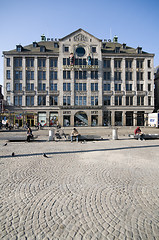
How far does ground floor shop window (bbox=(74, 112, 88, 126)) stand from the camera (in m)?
38.2

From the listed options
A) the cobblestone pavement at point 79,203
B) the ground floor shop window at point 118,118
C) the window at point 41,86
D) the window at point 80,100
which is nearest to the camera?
the cobblestone pavement at point 79,203

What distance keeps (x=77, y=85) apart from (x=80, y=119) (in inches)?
380

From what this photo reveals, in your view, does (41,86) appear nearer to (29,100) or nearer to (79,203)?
(29,100)

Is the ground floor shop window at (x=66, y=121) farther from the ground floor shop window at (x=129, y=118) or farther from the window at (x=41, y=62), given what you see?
the ground floor shop window at (x=129, y=118)

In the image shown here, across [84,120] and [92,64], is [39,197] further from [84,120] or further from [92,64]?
[92,64]

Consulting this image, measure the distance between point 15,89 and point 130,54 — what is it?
34.2 m

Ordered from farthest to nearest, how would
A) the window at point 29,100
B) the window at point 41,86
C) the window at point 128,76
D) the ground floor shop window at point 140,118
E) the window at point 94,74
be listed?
the window at point 128,76, the ground floor shop window at point 140,118, the window at point 94,74, the window at point 41,86, the window at point 29,100

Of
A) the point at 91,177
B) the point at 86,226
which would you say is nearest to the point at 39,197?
the point at 86,226

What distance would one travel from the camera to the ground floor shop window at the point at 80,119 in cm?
3819

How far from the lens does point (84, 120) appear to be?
3838 centimetres

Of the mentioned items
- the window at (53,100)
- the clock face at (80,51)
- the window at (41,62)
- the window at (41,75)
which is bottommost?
the window at (53,100)

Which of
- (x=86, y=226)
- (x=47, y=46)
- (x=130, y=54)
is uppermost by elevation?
(x=47, y=46)

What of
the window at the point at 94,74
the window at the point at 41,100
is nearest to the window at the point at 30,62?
the window at the point at 41,100

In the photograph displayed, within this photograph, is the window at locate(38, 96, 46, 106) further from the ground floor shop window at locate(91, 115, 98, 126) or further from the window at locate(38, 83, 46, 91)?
the ground floor shop window at locate(91, 115, 98, 126)
